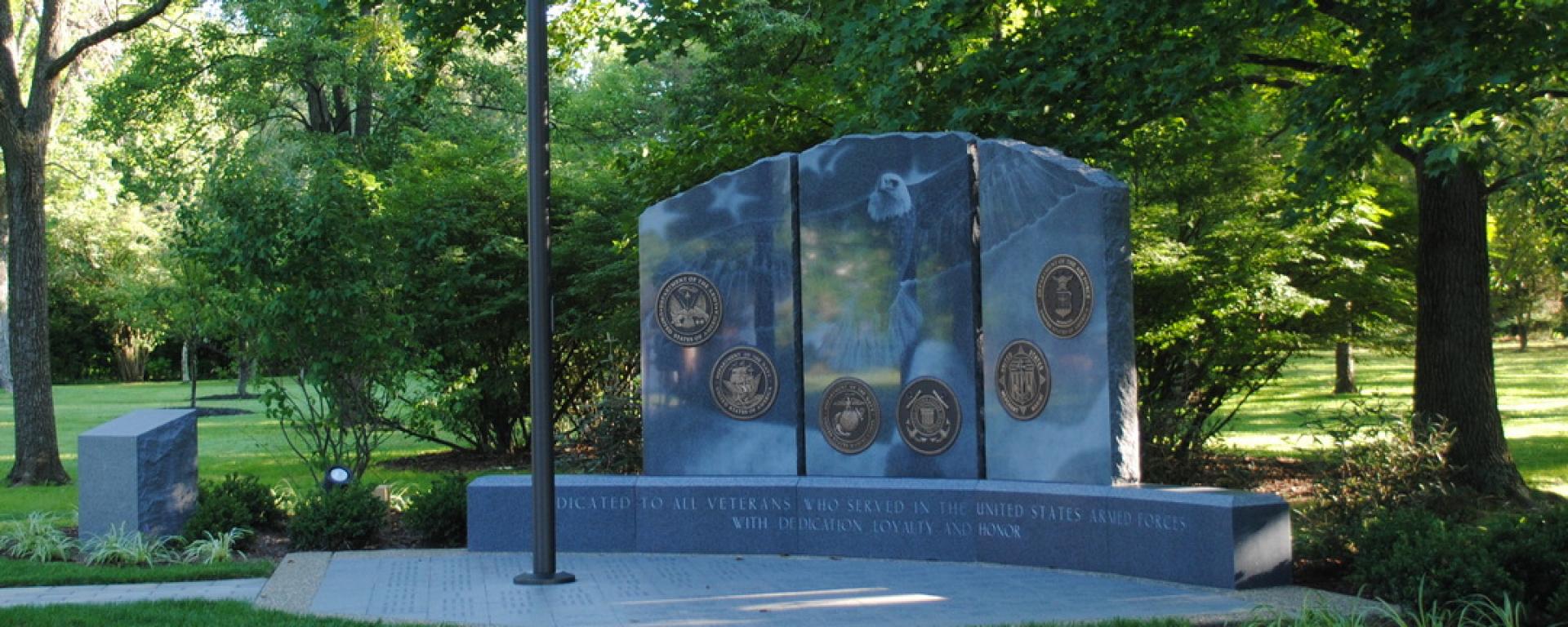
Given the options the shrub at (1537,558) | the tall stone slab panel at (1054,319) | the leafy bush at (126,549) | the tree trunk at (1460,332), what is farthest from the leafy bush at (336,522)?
the tree trunk at (1460,332)

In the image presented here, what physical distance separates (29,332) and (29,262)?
2.98 ft

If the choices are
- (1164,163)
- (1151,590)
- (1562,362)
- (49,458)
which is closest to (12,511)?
(49,458)

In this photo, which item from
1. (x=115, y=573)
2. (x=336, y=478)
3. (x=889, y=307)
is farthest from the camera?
(x=336, y=478)

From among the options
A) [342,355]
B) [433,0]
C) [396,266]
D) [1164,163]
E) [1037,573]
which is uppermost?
[433,0]

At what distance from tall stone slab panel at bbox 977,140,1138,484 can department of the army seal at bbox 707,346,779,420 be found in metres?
1.88

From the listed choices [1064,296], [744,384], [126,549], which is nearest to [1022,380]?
[1064,296]

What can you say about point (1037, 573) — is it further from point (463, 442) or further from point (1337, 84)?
point (463, 442)

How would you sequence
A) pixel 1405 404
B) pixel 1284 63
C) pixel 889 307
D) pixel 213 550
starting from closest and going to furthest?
1. pixel 213 550
2. pixel 889 307
3. pixel 1284 63
4. pixel 1405 404

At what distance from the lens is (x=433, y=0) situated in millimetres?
15227

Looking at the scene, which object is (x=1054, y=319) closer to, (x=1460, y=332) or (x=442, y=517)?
(x=442, y=517)

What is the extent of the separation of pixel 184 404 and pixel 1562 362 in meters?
43.4

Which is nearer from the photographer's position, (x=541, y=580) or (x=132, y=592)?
(x=132, y=592)

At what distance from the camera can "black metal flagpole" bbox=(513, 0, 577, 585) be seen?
9062mm

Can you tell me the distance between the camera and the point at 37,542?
10930 millimetres
